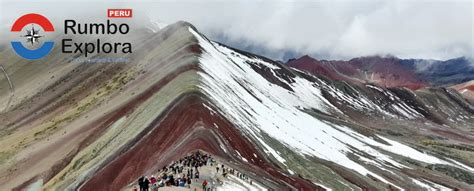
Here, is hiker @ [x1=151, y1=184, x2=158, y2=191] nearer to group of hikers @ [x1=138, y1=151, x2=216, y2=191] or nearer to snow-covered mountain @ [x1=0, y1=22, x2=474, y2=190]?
group of hikers @ [x1=138, y1=151, x2=216, y2=191]

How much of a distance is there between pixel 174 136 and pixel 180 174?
25.1m

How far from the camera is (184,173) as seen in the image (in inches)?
2053

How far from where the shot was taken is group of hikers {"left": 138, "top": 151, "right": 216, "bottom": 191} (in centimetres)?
4728

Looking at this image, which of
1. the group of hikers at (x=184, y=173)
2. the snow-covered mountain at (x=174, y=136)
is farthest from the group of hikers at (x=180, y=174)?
the snow-covered mountain at (x=174, y=136)

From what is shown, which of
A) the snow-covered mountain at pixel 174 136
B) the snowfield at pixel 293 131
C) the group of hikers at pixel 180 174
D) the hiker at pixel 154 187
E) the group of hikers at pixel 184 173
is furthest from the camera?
the snowfield at pixel 293 131

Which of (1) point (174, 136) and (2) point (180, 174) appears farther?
(1) point (174, 136)

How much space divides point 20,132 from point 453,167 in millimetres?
110945

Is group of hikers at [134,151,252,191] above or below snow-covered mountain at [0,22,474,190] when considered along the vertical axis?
below

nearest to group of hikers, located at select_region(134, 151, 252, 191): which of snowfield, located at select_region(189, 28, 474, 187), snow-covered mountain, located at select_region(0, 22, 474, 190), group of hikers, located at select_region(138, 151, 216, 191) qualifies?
group of hikers, located at select_region(138, 151, 216, 191)

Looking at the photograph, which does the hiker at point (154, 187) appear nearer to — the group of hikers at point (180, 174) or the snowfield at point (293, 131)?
the group of hikers at point (180, 174)

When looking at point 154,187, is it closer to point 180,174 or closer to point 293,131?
point 180,174

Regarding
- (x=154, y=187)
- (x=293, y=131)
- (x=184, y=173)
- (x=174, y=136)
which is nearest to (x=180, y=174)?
(x=184, y=173)

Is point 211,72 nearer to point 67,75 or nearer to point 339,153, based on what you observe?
point 339,153

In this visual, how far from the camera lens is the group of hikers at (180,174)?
47.3m
